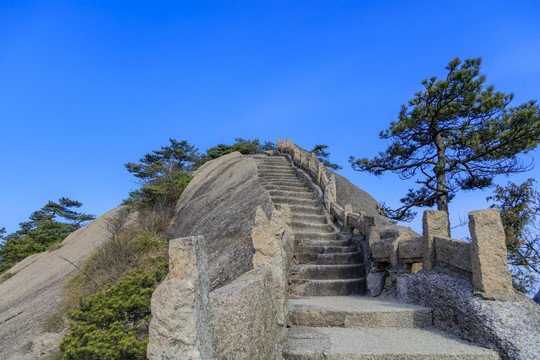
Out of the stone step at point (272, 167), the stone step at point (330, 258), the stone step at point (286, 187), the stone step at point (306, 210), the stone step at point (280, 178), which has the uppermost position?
the stone step at point (272, 167)

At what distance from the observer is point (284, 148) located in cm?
1962

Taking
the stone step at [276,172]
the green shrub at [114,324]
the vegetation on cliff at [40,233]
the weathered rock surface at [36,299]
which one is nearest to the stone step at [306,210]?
the stone step at [276,172]

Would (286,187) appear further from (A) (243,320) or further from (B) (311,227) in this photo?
(A) (243,320)

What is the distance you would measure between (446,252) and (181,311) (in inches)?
143

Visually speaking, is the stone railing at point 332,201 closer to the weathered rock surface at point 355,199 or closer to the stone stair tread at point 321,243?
the stone stair tread at point 321,243

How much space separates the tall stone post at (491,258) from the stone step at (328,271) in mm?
3454

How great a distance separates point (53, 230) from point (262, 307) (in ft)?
103

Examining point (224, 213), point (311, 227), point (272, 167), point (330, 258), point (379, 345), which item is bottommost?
point (379, 345)

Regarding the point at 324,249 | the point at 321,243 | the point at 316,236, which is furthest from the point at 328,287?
the point at 316,236

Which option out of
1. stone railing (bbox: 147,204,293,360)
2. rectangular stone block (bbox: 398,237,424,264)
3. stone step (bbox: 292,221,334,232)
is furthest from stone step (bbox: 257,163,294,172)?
stone railing (bbox: 147,204,293,360)

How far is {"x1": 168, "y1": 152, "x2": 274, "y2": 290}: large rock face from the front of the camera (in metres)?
7.20

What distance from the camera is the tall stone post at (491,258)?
140 inches

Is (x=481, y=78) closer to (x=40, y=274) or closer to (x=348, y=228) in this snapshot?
(x=348, y=228)

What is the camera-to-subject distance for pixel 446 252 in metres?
4.34
